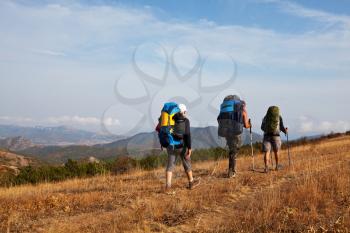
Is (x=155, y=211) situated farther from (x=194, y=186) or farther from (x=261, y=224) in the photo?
(x=194, y=186)

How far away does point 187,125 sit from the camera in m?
10.7

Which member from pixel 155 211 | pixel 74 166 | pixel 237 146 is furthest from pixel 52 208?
pixel 74 166

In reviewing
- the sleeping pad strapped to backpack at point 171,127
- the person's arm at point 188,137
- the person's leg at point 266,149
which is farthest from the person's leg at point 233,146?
the sleeping pad strapped to backpack at point 171,127

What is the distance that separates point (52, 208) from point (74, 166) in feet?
42.7

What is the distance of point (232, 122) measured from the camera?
1263cm

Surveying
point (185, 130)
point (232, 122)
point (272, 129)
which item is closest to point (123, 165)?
point (272, 129)

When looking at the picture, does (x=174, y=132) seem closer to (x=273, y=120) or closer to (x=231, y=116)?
(x=231, y=116)

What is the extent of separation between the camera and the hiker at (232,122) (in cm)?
1255

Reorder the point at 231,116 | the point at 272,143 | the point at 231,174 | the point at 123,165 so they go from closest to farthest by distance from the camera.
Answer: the point at 231,116 → the point at 231,174 → the point at 272,143 → the point at 123,165

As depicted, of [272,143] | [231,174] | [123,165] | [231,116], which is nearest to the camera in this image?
[231,116]

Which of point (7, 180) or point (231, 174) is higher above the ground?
point (231, 174)

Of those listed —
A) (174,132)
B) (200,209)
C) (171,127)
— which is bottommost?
(200,209)

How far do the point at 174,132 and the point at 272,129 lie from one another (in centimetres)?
414

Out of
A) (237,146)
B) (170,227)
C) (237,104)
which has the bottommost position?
(170,227)
